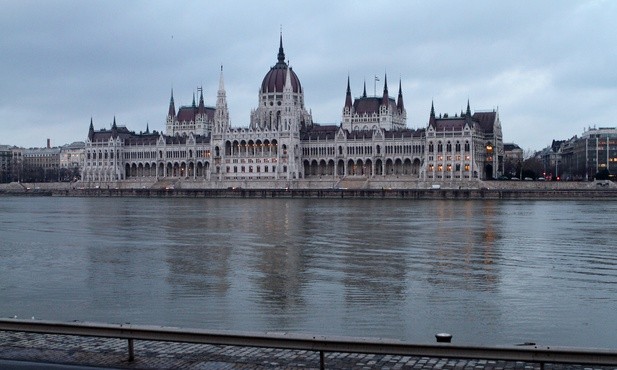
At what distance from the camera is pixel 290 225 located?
172 ft

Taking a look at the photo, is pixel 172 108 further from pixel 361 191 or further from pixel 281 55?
pixel 361 191

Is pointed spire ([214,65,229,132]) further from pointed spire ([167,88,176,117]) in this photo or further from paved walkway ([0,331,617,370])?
paved walkway ([0,331,617,370])

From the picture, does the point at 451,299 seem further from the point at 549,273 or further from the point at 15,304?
the point at 15,304

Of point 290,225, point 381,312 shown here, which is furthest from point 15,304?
point 290,225

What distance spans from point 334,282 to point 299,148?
124444 mm

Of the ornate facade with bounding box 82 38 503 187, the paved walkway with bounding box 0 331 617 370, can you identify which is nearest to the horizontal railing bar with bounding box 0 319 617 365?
the paved walkway with bounding box 0 331 617 370

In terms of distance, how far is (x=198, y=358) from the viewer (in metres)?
11.6

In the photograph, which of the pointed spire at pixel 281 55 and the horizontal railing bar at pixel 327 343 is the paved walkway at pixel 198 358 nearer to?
the horizontal railing bar at pixel 327 343

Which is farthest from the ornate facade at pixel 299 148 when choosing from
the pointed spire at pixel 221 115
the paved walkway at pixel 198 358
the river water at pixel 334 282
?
the paved walkway at pixel 198 358

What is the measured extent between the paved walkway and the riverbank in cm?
10374

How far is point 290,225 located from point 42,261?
78.9 feet

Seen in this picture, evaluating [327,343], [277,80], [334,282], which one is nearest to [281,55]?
[277,80]

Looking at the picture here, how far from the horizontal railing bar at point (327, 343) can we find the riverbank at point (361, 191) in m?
105

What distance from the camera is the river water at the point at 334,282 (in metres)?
17.0
